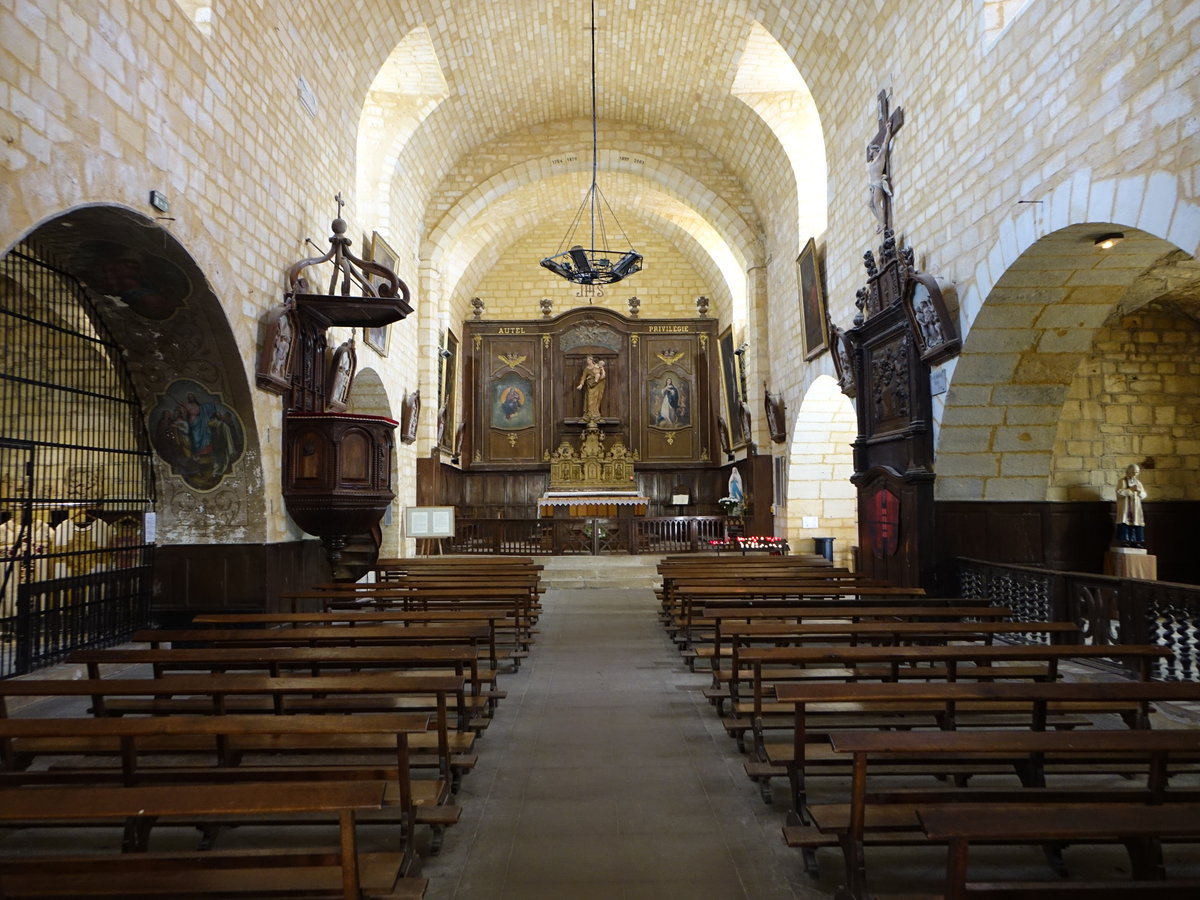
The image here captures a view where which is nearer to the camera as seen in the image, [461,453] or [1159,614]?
[1159,614]

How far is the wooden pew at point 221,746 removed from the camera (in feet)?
8.15

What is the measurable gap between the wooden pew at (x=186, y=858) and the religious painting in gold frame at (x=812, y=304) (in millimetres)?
10059

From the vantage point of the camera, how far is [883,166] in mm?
8938

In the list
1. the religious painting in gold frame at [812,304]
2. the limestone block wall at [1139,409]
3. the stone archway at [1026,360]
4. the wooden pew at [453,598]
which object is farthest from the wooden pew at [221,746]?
the religious painting in gold frame at [812,304]

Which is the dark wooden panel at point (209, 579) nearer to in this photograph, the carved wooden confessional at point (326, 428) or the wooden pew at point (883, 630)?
the carved wooden confessional at point (326, 428)

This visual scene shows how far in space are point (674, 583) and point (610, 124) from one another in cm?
1042

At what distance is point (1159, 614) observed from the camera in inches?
195

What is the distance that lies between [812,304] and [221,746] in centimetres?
1022

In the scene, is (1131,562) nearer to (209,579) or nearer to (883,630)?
(883,630)

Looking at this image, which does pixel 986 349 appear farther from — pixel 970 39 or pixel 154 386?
pixel 154 386

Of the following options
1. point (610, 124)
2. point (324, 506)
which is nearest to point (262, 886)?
point (324, 506)

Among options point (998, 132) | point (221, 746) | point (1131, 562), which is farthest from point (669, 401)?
point (221, 746)

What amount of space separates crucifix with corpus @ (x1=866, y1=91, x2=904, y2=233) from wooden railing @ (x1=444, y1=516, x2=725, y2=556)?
6252 mm

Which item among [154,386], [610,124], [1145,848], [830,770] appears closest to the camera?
[1145,848]
